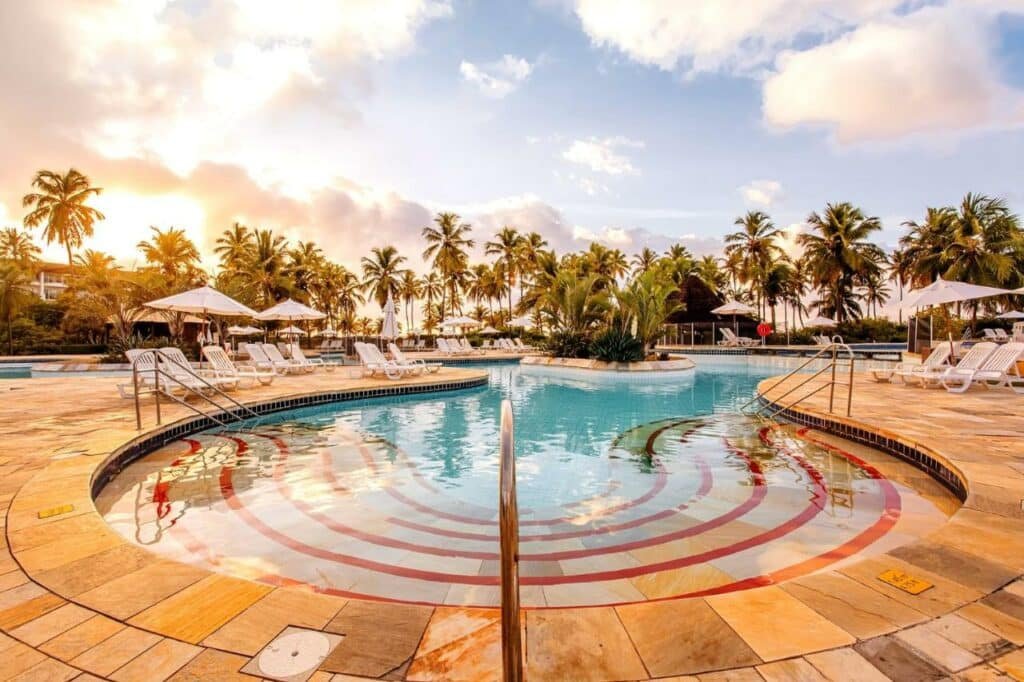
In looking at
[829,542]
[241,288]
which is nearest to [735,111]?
[829,542]

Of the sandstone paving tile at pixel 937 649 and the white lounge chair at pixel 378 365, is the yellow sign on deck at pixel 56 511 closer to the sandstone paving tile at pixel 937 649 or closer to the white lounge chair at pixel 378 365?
the sandstone paving tile at pixel 937 649

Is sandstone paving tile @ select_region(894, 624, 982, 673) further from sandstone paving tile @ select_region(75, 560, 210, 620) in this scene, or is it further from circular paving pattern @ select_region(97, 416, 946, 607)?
sandstone paving tile @ select_region(75, 560, 210, 620)

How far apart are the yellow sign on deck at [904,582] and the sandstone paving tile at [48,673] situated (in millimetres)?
3446

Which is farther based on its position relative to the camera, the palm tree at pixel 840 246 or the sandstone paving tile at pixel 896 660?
the palm tree at pixel 840 246

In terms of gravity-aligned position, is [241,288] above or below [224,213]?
below

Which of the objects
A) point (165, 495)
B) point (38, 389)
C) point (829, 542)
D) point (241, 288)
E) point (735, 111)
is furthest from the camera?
point (241, 288)

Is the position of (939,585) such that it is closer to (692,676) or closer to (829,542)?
(829,542)

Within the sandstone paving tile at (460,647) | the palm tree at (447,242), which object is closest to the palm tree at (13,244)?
the palm tree at (447,242)

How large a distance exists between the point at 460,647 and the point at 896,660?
5.31 feet

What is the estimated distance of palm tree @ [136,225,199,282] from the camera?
3036cm

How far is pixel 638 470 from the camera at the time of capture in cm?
570

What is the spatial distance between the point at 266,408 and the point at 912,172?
18963 mm

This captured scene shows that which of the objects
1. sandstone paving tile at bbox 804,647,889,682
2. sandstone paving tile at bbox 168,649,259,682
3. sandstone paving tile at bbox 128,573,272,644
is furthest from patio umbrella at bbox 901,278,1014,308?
sandstone paving tile at bbox 168,649,259,682

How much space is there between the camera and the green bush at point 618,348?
56.6 ft
